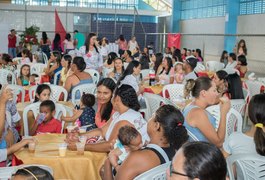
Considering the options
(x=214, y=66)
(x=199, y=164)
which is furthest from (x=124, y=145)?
(x=214, y=66)

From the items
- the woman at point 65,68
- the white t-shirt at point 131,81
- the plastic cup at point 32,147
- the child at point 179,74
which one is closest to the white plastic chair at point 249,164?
the plastic cup at point 32,147

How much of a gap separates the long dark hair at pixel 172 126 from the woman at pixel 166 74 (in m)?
5.10

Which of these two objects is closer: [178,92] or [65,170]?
[65,170]

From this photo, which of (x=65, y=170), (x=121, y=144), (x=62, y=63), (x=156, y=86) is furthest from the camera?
(x=62, y=63)

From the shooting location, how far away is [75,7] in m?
20.8

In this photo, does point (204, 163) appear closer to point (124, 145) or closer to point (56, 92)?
point (124, 145)

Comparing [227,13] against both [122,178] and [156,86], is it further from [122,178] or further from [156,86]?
[122,178]

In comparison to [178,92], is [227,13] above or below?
above

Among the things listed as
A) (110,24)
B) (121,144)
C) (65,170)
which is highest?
(110,24)

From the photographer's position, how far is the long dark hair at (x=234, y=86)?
5.98 m

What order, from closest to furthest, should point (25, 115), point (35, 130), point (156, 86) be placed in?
1. point (35, 130)
2. point (25, 115)
3. point (156, 86)

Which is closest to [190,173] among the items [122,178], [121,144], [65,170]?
[122,178]

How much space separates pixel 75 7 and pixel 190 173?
64.4 ft

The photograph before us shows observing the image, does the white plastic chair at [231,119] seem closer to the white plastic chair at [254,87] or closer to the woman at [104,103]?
the woman at [104,103]
